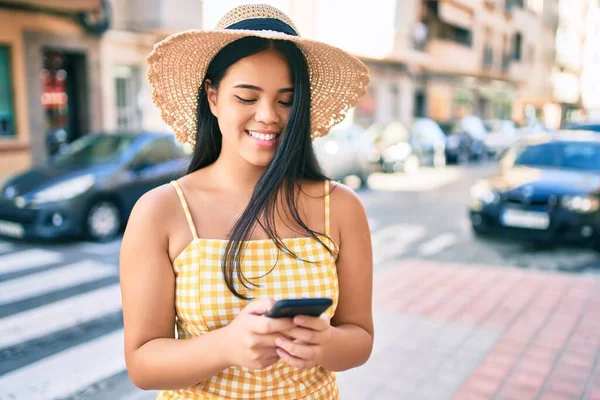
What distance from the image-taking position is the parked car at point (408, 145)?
1688 cm

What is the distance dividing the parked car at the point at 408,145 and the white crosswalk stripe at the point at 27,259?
11109 millimetres

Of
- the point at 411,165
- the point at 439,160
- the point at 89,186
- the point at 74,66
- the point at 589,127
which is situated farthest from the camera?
the point at 439,160

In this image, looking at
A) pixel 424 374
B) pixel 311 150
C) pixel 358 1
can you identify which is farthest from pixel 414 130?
pixel 311 150

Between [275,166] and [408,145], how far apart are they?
16.1m

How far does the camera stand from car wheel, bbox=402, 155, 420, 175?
1730 centimetres

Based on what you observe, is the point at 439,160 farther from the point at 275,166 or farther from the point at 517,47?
the point at 517,47

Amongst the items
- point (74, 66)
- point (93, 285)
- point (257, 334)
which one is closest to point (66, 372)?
point (93, 285)

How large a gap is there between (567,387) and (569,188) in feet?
15.4

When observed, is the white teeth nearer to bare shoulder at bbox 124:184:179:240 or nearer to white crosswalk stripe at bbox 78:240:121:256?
bare shoulder at bbox 124:184:179:240

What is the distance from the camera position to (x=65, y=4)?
12.7 metres

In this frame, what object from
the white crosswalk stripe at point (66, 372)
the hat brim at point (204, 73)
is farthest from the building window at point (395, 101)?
the hat brim at point (204, 73)

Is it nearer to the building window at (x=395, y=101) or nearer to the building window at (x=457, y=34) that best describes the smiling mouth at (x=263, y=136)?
the building window at (x=395, y=101)

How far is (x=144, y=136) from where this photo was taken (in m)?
8.84

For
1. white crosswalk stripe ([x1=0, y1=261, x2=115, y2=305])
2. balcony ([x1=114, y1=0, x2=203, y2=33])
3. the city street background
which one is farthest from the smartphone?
balcony ([x1=114, y1=0, x2=203, y2=33])
